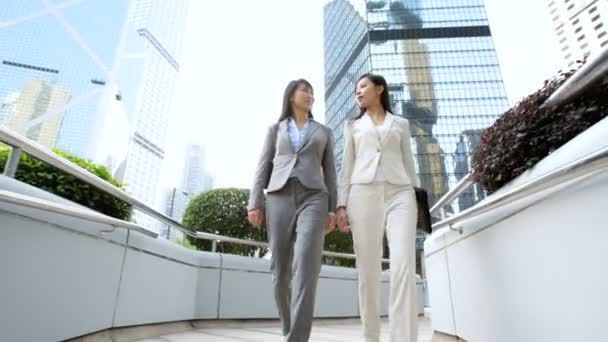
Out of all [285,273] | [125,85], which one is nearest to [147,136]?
[125,85]

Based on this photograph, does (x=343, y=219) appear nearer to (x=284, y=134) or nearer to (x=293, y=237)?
(x=293, y=237)

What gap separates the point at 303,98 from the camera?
2264mm

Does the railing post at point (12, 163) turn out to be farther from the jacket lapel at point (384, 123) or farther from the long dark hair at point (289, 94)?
the jacket lapel at point (384, 123)

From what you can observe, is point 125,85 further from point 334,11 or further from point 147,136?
point 334,11

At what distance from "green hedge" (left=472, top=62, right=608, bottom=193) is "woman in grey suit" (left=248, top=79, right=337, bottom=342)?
0.85 m

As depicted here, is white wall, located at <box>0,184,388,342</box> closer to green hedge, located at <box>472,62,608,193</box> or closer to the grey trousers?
the grey trousers

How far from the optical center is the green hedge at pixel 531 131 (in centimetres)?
129

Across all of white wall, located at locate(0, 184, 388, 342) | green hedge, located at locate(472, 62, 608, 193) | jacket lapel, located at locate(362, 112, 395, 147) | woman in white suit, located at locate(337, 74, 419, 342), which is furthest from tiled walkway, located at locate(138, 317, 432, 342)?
green hedge, located at locate(472, 62, 608, 193)

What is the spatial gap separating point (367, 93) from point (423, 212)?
795mm

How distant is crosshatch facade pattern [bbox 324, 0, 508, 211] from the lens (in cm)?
5047

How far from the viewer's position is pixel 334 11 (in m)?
70.1

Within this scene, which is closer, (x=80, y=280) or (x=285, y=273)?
(x=80, y=280)

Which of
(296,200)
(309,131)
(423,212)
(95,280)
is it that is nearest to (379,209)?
(423,212)

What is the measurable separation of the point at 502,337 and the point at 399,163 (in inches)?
36.4
